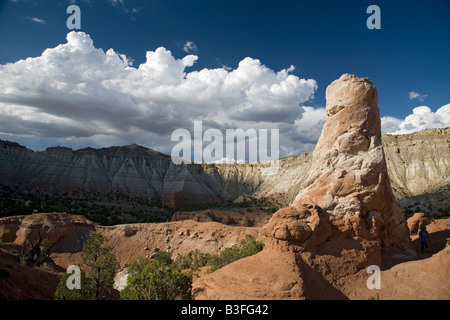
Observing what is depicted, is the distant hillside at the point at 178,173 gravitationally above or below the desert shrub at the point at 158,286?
above

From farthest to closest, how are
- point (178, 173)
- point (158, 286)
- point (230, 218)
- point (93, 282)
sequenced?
1. point (178, 173)
2. point (230, 218)
3. point (93, 282)
4. point (158, 286)

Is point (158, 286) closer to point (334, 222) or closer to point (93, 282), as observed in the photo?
point (93, 282)

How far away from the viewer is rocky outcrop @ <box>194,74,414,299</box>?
34.4 ft

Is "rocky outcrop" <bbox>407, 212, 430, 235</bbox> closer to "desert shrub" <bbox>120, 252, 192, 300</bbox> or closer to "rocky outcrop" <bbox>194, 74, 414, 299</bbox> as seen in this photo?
"rocky outcrop" <bbox>194, 74, 414, 299</bbox>

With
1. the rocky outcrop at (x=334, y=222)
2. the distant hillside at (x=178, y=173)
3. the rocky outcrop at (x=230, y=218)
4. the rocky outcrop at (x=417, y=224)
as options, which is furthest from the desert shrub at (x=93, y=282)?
the distant hillside at (x=178, y=173)

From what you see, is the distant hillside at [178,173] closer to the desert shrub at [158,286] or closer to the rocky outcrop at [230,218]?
the rocky outcrop at [230,218]

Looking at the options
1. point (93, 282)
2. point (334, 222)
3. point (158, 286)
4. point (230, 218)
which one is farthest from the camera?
point (230, 218)

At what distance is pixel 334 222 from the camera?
12.5 m

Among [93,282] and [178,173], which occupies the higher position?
[178,173]

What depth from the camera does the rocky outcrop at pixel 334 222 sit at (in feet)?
34.4

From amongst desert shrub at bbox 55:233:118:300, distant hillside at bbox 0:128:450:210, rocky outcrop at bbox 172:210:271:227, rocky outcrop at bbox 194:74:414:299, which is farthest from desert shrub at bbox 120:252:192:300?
distant hillside at bbox 0:128:450:210

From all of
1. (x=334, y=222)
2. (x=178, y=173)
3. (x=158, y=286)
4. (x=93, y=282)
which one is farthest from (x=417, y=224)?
(x=178, y=173)
